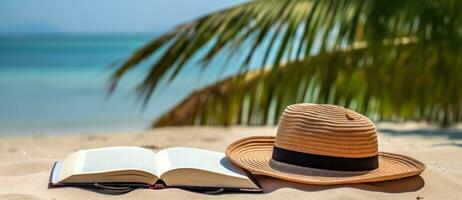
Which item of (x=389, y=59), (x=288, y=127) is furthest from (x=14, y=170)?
(x=389, y=59)

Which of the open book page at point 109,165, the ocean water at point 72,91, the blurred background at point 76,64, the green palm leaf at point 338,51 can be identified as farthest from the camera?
the blurred background at point 76,64

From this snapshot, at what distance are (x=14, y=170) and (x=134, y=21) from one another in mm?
32162

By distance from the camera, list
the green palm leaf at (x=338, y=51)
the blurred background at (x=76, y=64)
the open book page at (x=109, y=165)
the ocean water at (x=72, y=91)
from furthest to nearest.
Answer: the blurred background at (x=76, y=64)
the ocean water at (x=72, y=91)
the green palm leaf at (x=338, y=51)
the open book page at (x=109, y=165)

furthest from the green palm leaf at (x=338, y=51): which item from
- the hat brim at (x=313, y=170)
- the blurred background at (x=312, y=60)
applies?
the hat brim at (x=313, y=170)

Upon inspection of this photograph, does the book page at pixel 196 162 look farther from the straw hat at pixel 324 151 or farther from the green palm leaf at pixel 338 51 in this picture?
the green palm leaf at pixel 338 51

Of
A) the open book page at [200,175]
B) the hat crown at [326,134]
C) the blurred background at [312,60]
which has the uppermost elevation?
the blurred background at [312,60]

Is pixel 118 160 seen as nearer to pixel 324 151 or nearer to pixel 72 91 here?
pixel 324 151

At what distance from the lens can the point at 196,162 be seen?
207cm

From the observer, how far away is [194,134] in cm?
446

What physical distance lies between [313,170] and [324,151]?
7cm

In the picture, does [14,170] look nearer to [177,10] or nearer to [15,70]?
[15,70]

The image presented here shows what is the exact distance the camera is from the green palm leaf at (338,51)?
383 centimetres

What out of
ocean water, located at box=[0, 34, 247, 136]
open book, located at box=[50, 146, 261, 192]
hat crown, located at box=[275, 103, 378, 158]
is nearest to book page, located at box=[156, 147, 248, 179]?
open book, located at box=[50, 146, 261, 192]

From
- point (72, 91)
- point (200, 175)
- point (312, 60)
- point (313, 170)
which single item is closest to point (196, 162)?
point (200, 175)
